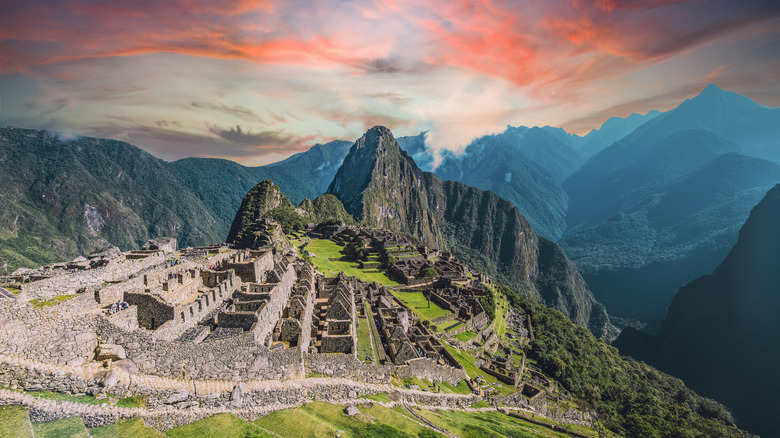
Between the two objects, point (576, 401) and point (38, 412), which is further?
point (576, 401)

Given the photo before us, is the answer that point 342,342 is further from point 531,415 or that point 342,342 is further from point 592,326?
point 592,326

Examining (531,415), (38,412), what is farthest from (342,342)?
(531,415)

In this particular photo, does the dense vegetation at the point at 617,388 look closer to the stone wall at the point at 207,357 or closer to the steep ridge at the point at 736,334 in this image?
the steep ridge at the point at 736,334

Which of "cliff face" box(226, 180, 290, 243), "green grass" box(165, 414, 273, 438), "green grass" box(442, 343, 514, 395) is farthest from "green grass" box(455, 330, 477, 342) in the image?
"cliff face" box(226, 180, 290, 243)

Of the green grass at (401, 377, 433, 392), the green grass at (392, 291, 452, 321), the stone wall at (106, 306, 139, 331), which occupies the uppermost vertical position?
the stone wall at (106, 306, 139, 331)

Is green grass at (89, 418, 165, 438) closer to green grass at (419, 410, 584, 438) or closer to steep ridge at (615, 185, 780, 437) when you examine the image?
green grass at (419, 410, 584, 438)

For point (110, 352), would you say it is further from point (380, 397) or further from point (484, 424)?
point (484, 424)

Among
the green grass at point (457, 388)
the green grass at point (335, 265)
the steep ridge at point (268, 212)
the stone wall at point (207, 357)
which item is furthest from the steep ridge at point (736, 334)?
the steep ridge at point (268, 212)
